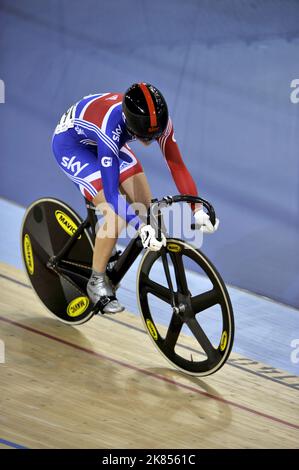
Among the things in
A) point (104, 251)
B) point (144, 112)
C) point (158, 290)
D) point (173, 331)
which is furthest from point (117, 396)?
point (144, 112)

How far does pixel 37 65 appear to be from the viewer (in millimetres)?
6863

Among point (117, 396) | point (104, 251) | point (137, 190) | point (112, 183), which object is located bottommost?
point (117, 396)

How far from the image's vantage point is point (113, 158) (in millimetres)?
3748

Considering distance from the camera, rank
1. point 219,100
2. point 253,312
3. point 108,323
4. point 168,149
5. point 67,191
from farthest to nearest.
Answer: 1. point 67,191
2. point 219,100
3. point 253,312
4. point 108,323
5. point 168,149

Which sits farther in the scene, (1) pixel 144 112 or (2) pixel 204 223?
(2) pixel 204 223

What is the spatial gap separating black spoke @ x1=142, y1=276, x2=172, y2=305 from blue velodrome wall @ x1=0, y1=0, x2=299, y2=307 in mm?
1533

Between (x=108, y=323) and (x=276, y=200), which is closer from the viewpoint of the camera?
(x=108, y=323)

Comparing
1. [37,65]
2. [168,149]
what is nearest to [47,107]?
[37,65]

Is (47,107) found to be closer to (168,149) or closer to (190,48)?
(190,48)

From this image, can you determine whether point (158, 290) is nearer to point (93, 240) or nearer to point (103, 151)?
point (93, 240)

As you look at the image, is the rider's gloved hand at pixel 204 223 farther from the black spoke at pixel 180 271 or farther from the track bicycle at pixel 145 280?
the black spoke at pixel 180 271

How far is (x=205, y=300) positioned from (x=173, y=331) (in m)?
0.27

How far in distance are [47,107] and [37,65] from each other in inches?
14.1

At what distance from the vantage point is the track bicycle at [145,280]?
3.81 meters
